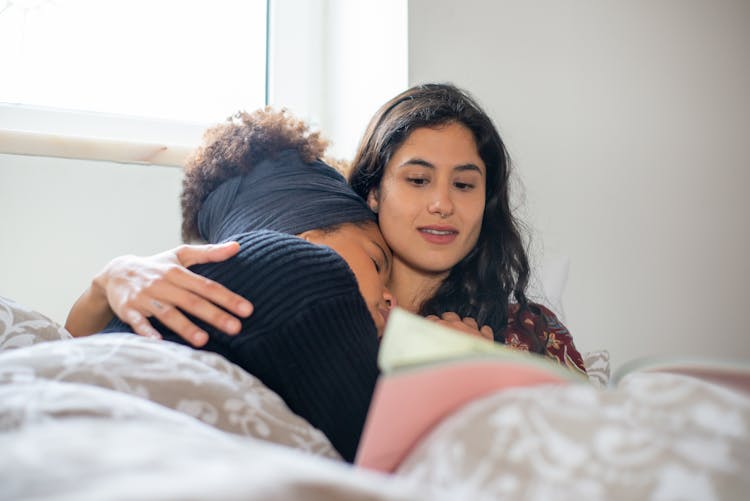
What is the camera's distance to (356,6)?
1759mm

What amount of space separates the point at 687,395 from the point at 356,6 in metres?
1.56

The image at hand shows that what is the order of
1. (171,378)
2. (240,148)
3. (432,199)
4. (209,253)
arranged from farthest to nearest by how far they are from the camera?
(432,199)
(240,148)
(209,253)
(171,378)

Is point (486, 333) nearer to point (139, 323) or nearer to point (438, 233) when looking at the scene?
point (438, 233)

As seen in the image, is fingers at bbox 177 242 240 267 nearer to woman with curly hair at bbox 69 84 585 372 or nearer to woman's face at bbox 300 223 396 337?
woman's face at bbox 300 223 396 337

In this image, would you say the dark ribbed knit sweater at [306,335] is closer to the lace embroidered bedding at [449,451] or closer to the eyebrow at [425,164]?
the lace embroidered bedding at [449,451]

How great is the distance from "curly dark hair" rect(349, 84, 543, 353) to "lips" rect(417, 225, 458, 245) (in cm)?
15

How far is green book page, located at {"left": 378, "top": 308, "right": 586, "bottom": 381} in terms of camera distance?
15.3 inches

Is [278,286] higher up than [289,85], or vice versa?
[289,85]

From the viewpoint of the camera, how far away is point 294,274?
0.77 m

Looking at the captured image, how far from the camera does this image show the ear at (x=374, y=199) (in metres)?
1.37

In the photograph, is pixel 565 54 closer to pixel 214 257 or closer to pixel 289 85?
pixel 289 85

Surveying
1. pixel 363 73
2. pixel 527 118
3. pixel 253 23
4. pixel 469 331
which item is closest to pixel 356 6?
pixel 363 73

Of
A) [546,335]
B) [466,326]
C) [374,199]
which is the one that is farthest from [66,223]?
[546,335]

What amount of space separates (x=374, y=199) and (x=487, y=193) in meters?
0.24
